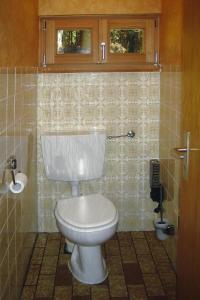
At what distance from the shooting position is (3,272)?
6.24 feet

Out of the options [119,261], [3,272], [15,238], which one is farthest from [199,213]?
[119,261]

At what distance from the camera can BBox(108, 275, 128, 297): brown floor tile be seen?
242 cm

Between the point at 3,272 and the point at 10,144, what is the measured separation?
Result: 2.01ft

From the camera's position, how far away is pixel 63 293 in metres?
2.43

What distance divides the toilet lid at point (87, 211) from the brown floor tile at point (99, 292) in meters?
0.43

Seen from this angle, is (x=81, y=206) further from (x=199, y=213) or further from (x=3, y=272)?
(x=199, y=213)

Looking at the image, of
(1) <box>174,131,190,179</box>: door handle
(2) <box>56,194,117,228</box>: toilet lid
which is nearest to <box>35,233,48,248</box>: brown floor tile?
(2) <box>56,194,117,228</box>: toilet lid

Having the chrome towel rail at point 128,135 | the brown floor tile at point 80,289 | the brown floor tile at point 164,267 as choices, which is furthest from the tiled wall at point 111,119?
the brown floor tile at point 80,289

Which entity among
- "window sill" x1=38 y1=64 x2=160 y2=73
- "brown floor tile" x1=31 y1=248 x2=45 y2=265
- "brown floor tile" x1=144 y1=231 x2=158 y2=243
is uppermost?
"window sill" x1=38 y1=64 x2=160 y2=73

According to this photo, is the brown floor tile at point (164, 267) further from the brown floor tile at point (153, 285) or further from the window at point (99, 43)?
the window at point (99, 43)

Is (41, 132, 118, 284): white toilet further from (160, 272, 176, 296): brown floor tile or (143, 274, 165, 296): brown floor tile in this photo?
(160, 272, 176, 296): brown floor tile

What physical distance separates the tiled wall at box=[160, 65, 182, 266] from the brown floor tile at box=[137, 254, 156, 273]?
0.47ft

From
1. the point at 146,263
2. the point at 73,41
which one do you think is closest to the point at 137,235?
the point at 146,263

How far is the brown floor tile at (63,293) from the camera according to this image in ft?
7.80
